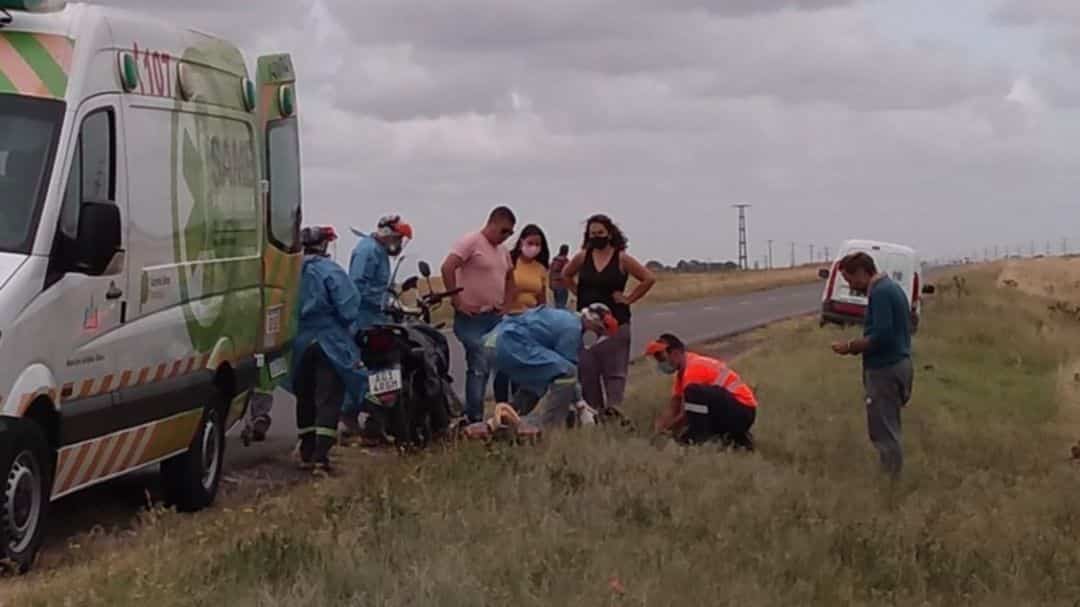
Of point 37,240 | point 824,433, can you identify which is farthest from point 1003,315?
point 37,240

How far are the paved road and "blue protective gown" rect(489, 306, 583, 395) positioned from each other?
2.07 m

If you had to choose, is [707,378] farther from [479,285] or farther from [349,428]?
[349,428]

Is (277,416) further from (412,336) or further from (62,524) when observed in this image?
(62,524)

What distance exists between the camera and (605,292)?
525 inches

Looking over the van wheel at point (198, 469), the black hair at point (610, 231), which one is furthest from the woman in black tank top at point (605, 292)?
the van wheel at point (198, 469)

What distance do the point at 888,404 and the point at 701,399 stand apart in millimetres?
1280

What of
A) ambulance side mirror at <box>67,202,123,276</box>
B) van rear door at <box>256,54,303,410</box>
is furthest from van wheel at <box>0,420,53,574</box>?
van rear door at <box>256,54,303,410</box>

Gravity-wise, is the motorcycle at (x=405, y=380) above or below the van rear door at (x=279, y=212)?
below

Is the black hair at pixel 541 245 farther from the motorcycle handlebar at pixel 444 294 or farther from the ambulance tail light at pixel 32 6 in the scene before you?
the ambulance tail light at pixel 32 6

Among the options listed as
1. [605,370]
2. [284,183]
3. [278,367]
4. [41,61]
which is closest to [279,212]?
[284,183]

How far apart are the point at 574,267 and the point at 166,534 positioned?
18.4ft

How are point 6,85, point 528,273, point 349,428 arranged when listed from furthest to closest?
point 528,273
point 349,428
point 6,85

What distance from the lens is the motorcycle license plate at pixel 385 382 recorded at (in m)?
11.9

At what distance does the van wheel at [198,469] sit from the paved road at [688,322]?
1.49 metres
